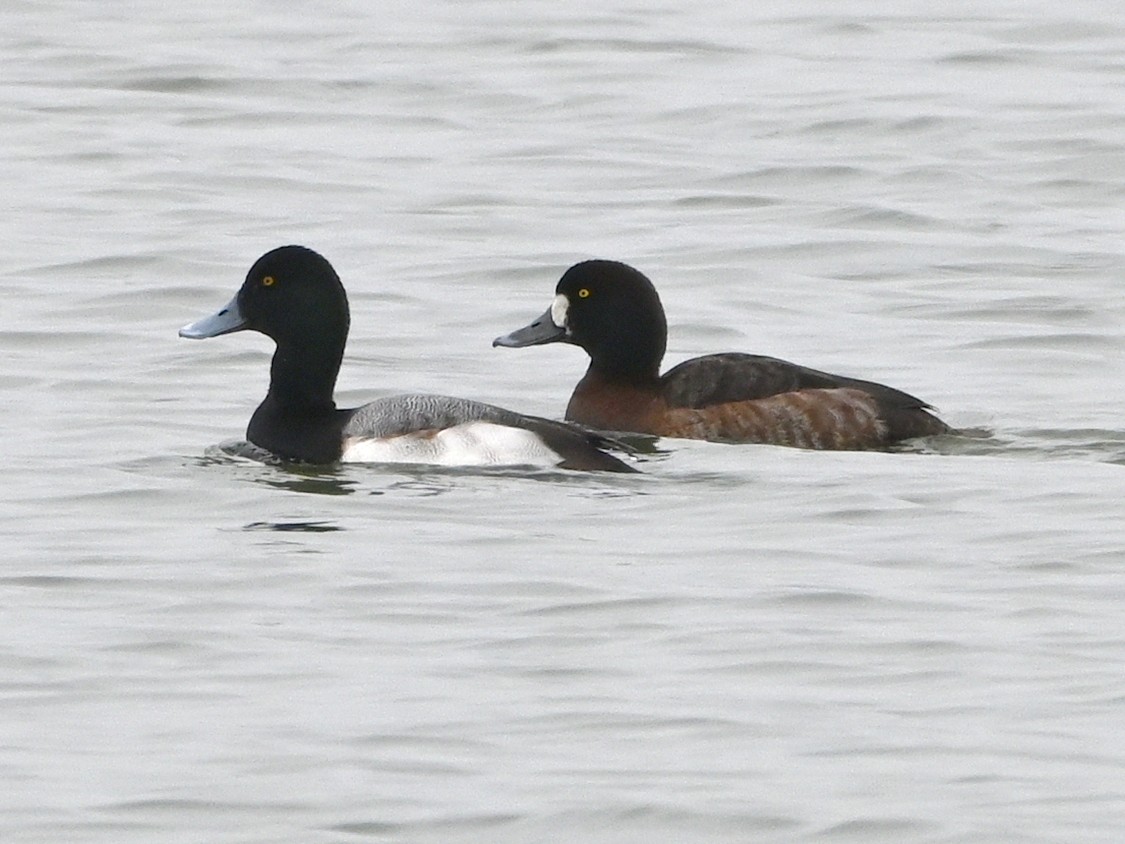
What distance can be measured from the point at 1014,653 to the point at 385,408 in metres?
3.42

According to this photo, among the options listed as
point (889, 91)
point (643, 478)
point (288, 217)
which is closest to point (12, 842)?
point (643, 478)

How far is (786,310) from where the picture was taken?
47.8 feet

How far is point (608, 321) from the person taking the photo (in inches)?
465

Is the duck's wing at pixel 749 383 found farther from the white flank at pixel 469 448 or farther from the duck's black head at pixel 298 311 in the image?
the duck's black head at pixel 298 311

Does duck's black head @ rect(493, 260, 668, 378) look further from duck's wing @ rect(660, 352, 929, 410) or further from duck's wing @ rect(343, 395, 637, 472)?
duck's wing @ rect(343, 395, 637, 472)

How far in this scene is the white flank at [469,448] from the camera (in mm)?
10375

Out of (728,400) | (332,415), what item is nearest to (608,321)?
(728,400)

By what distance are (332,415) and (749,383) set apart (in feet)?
5.18

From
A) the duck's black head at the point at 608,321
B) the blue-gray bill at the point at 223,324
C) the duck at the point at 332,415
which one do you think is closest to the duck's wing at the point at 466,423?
the duck at the point at 332,415

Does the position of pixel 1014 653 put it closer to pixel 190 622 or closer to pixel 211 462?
pixel 190 622

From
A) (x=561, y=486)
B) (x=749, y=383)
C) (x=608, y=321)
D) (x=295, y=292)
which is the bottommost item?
(x=561, y=486)

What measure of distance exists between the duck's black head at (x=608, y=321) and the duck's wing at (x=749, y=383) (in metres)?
0.37

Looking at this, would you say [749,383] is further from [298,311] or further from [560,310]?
[298,311]

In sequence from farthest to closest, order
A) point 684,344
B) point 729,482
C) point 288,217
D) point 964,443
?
point 288,217, point 684,344, point 964,443, point 729,482
